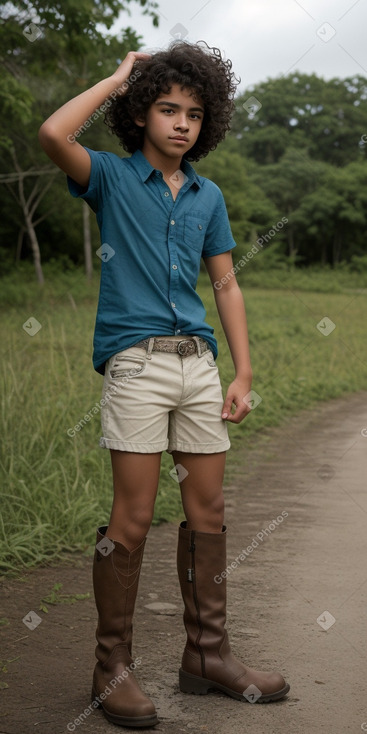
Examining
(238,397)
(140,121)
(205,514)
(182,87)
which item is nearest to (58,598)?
(205,514)

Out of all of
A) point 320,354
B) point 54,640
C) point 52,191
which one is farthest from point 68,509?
point 52,191

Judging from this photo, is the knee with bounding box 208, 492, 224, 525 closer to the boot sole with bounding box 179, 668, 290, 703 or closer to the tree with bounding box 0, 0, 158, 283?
the boot sole with bounding box 179, 668, 290, 703

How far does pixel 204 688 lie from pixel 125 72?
5.57 feet

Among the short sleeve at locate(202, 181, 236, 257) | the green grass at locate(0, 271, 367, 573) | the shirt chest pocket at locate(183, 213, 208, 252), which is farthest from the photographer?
the green grass at locate(0, 271, 367, 573)

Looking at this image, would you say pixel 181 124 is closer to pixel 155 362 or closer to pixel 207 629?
pixel 155 362

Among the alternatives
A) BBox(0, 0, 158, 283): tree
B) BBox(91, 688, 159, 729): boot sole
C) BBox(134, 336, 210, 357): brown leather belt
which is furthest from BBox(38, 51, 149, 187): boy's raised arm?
BBox(0, 0, 158, 283): tree

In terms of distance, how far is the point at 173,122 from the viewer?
2.38 metres

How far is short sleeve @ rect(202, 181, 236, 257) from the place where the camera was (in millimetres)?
2531

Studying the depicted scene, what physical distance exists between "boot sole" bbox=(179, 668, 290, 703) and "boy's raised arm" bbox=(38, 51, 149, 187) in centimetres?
139

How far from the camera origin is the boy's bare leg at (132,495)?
7.72 feet

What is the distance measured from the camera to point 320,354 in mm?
11242

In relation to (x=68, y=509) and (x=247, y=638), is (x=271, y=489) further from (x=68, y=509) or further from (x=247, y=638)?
(x=247, y=638)

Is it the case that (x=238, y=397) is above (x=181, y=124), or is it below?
below

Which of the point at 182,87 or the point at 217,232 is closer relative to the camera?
the point at 182,87
